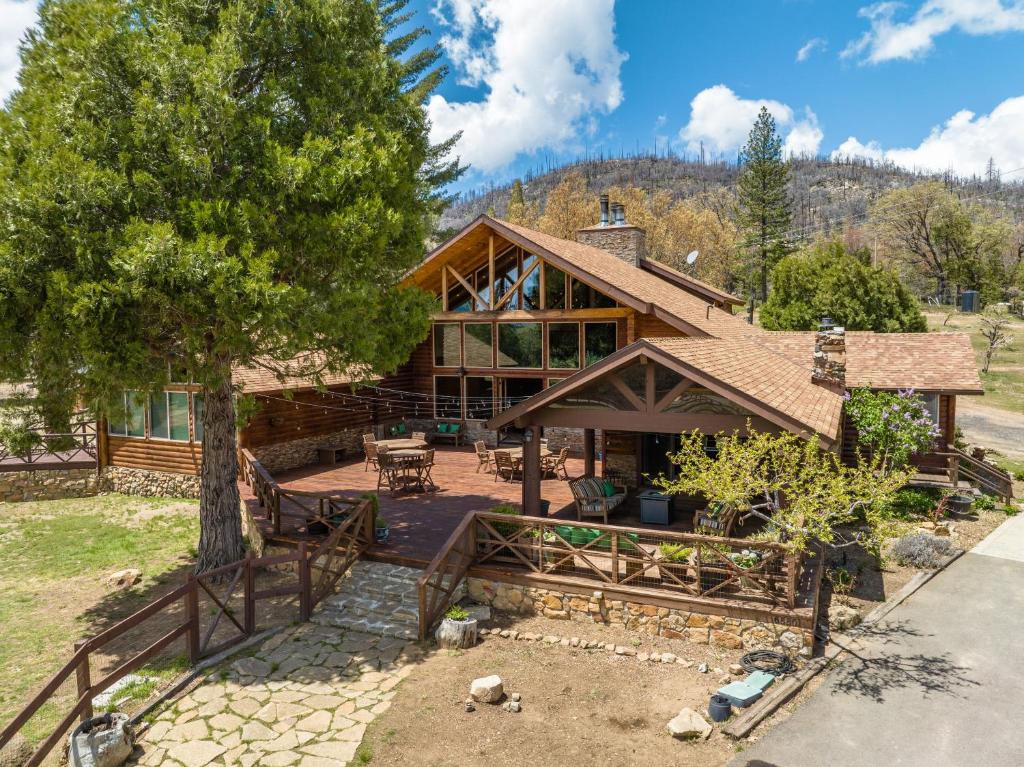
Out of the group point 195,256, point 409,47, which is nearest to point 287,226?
point 195,256

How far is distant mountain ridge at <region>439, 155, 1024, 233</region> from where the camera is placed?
373 ft

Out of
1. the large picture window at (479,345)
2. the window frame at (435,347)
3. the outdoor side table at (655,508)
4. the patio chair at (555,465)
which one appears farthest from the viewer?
the window frame at (435,347)

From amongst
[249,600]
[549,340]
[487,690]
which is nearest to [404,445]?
[549,340]

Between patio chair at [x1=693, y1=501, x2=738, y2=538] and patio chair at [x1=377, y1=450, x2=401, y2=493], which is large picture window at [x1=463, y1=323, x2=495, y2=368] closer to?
patio chair at [x1=377, y1=450, x2=401, y2=493]

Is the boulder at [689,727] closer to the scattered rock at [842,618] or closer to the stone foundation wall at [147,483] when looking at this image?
the scattered rock at [842,618]

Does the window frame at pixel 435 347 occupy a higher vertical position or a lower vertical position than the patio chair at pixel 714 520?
higher

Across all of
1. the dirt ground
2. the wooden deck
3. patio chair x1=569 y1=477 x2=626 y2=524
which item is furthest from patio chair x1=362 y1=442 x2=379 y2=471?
the dirt ground

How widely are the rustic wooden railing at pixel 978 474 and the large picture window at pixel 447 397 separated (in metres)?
13.3

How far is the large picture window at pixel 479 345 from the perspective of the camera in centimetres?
2003

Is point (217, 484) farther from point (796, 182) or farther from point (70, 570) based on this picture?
point (796, 182)

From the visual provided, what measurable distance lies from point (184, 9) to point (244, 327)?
5.15m

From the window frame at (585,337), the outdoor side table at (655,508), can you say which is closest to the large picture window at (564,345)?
the window frame at (585,337)

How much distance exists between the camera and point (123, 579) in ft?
40.3

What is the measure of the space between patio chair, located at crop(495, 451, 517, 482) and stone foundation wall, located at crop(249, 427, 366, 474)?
5.46m
